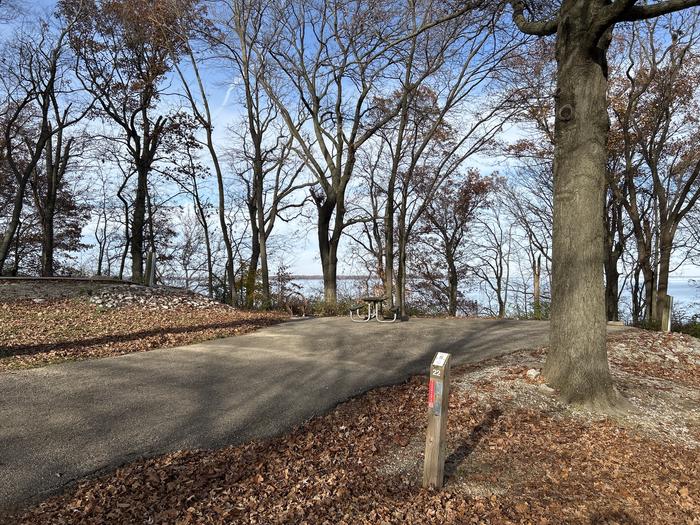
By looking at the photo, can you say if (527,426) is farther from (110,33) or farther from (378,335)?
(110,33)

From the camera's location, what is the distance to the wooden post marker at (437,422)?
3.42m

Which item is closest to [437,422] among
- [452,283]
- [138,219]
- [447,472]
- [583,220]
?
[447,472]

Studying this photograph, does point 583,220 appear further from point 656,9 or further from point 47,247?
point 47,247

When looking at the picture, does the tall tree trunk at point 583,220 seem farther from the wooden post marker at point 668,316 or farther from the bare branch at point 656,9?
the wooden post marker at point 668,316

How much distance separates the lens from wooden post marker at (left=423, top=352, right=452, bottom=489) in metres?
3.42

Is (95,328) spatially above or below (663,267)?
below

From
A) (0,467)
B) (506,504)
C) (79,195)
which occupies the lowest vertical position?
(506,504)

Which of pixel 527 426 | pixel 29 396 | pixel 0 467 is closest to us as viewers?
pixel 0 467

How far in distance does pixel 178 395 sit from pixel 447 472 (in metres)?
3.15

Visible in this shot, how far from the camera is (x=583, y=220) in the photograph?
5.18 meters

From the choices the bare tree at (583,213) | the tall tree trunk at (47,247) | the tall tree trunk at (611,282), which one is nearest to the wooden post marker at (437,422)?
the bare tree at (583,213)

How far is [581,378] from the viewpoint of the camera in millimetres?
5152

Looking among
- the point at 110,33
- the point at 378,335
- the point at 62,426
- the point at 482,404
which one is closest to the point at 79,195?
the point at 110,33

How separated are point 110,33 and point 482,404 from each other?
71.0 ft
